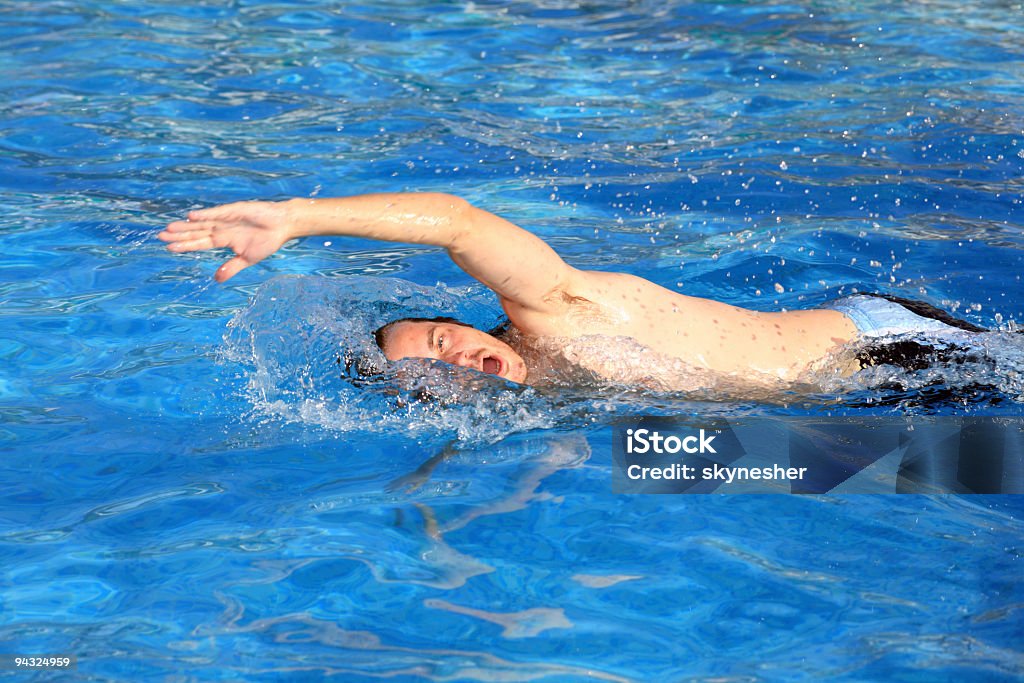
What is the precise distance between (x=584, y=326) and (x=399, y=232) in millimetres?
807

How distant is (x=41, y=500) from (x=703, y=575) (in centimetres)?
206

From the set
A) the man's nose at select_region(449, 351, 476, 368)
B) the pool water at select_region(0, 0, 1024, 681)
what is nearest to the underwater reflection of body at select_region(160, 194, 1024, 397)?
the man's nose at select_region(449, 351, 476, 368)

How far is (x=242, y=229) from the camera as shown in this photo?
11.0 ft

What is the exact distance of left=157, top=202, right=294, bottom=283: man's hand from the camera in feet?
10.9

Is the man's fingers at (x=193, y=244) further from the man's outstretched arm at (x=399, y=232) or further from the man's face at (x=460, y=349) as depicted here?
the man's face at (x=460, y=349)

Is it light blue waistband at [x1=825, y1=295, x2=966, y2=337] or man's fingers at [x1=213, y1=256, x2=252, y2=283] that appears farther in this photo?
light blue waistband at [x1=825, y1=295, x2=966, y2=337]

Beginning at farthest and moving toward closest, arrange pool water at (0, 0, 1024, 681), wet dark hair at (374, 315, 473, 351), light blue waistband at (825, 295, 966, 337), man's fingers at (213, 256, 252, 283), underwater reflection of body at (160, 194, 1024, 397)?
light blue waistband at (825, 295, 966, 337), wet dark hair at (374, 315, 473, 351), underwater reflection of body at (160, 194, 1024, 397), man's fingers at (213, 256, 252, 283), pool water at (0, 0, 1024, 681)

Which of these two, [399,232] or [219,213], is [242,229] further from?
[399,232]

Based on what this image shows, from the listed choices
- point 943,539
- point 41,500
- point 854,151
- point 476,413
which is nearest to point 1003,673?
point 943,539

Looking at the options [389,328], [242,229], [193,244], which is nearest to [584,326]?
[389,328]

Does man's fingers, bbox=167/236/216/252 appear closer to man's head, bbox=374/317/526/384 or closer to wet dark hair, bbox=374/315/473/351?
man's head, bbox=374/317/526/384

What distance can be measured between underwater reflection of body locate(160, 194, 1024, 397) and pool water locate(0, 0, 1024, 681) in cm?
11

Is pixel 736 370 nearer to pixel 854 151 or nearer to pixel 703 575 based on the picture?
pixel 703 575

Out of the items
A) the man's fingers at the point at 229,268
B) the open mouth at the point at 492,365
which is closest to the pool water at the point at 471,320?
the open mouth at the point at 492,365
